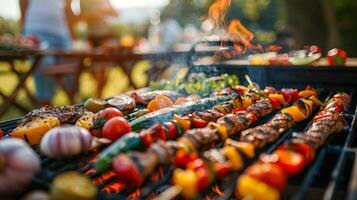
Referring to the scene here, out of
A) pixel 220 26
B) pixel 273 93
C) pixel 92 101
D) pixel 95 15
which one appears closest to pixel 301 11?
pixel 95 15

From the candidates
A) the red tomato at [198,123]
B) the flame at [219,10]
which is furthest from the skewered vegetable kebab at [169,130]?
the flame at [219,10]

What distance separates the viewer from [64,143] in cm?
238

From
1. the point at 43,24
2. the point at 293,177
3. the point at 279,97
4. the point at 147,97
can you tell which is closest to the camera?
the point at 293,177

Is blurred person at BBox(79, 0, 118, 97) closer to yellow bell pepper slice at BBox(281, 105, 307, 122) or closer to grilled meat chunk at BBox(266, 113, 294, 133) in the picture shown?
yellow bell pepper slice at BBox(281, 105, 307, 122)

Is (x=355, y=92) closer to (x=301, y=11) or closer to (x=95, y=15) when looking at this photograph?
(x=301, y=11)

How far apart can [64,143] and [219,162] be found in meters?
1.06

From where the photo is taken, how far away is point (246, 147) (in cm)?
229

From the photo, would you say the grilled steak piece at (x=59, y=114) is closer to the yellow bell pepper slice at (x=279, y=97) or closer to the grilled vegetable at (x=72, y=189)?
the grilled vegetable at (x=72, y=189)

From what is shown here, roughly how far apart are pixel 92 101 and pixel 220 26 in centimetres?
254

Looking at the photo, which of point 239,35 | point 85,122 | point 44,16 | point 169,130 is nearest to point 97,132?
point 85,122

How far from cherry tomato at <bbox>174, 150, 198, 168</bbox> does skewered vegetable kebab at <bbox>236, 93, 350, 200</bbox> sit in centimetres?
33

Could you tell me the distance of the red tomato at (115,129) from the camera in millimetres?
2789

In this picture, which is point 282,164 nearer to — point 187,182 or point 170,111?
point 187,182

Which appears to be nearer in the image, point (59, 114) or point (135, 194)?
point (135, 194)
